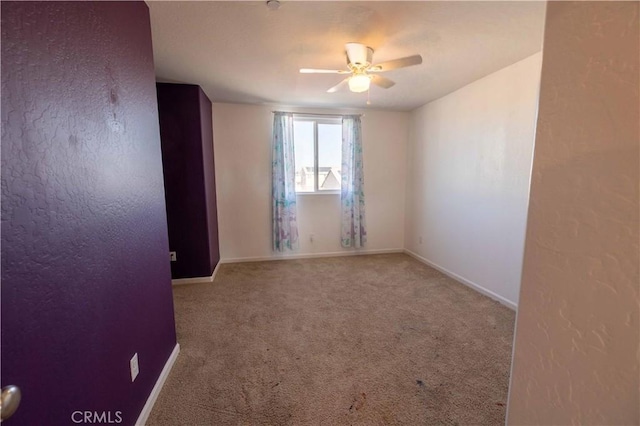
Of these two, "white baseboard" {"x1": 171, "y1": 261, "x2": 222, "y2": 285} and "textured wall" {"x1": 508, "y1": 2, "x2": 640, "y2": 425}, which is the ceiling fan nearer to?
"textured wall" {"x1": 508, "y1": 2, "x2": 640, "y2": 425}

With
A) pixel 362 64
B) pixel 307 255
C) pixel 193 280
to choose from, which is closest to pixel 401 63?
pixel 362 64

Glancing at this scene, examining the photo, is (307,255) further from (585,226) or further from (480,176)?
(585,226)

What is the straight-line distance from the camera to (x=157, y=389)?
158 cm

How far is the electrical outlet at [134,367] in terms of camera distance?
1.32m

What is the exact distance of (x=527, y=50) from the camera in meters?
2.19

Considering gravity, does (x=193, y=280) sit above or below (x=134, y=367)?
below

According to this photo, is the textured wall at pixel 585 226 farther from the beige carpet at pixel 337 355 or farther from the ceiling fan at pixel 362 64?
the ceiling fan at pixel 362 64

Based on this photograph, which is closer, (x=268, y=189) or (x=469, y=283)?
(x=469, y=283)

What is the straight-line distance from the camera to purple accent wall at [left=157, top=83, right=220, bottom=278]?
2.94m

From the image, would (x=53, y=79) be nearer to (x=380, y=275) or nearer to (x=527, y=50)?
(x=527, y=50)

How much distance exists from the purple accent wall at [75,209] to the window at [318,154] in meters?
2.67

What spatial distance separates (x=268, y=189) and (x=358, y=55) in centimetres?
240

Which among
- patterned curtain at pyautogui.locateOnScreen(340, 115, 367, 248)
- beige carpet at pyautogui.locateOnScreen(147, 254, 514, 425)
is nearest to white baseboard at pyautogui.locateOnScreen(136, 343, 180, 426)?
beige carpet at pyautogui.locateOnScreen(147, 254, 514, 425)

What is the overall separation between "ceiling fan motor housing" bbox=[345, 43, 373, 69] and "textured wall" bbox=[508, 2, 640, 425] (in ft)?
5.33
